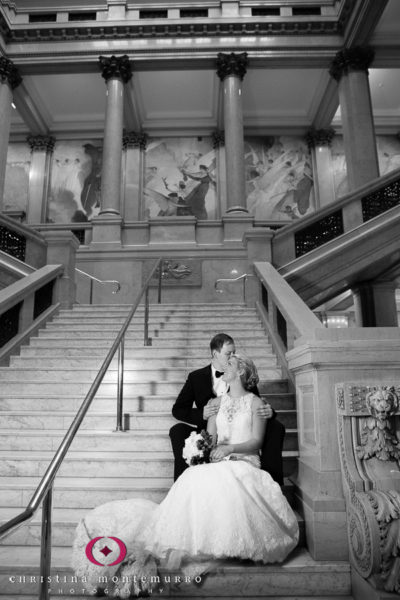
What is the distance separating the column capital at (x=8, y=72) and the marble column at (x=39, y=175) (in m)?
3.87

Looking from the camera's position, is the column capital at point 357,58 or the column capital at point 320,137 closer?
the column capital at point 357,58

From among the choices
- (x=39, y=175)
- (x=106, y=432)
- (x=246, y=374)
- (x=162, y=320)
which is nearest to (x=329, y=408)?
(x=246, y=374)

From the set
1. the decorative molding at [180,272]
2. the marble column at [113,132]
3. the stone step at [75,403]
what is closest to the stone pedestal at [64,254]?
the decorative molding at [180,272]

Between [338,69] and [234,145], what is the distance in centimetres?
389

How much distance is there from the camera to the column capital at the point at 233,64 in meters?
14.0

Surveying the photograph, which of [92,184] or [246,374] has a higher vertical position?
[92,184]

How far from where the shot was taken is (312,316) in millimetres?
4531

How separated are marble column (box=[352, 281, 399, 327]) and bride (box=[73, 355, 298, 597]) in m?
7.96

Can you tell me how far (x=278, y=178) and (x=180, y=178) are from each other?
11.7ft

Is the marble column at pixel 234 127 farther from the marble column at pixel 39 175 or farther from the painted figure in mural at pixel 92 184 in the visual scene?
the marble column at pixel 39 175

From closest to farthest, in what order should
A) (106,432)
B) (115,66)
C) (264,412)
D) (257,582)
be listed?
1. (257,582)
2. (264,412)
3. (106,432)
4. (115,66)

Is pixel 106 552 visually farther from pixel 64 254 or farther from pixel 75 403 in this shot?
pixel 64 254

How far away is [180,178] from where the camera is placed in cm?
1831

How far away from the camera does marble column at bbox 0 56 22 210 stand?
13833 millimetres
